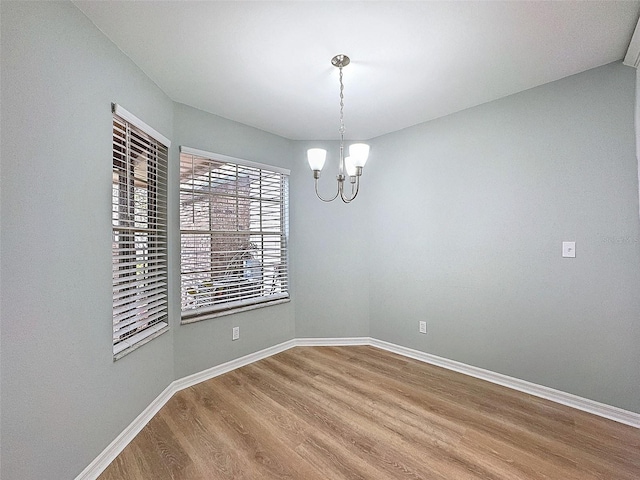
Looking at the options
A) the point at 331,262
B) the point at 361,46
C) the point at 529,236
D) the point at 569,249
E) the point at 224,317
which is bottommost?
the point at 224,317

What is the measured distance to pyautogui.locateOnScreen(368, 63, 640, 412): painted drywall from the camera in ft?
6.59

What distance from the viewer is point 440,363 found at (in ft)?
9.67

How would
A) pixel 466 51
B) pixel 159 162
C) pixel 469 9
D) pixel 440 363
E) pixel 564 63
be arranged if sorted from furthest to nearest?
pixel 440 363, pixel 159 162, pixel 564 63, pixel 466 51, pixel 469 9

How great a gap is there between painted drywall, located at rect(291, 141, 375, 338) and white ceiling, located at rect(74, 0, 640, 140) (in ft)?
3.68

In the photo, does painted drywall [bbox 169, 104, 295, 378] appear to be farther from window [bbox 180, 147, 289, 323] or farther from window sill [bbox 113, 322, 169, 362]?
window sill [bbox 113, 322, 169, 362]

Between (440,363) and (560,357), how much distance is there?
1011 millimetres

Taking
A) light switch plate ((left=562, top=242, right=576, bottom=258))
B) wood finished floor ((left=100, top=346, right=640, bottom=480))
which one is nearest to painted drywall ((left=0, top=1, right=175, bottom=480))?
wood finished floor ((left=100, top=346, right=640, bottom=480))

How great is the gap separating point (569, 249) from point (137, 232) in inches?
127

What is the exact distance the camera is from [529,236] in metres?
2.38

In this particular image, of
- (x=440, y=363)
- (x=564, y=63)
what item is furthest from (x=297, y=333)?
(x=564, y=63)

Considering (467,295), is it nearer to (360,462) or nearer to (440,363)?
(440,363)

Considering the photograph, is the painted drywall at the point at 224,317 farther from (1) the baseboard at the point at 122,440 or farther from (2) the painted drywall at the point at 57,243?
(2) the painted drywall at the point at 57,243

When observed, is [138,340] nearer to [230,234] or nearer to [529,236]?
[230,234]

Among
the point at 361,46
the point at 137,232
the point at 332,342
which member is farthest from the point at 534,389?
the point at 137,232
